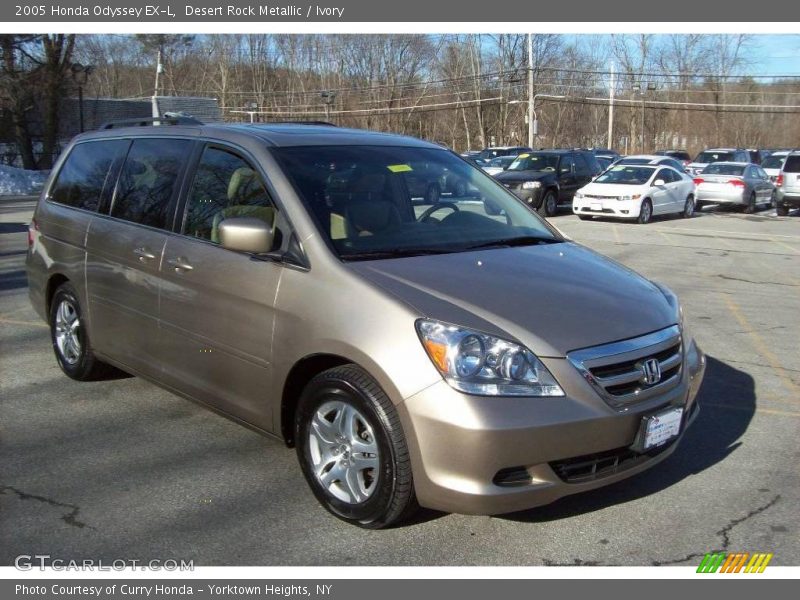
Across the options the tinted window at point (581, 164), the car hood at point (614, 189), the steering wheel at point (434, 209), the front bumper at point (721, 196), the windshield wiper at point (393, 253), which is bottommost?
the front bumper at point (721, 196)

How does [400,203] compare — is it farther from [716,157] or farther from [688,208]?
[716,157]

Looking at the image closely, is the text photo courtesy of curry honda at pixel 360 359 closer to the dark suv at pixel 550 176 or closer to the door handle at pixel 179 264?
the door handle at pixel 179 264

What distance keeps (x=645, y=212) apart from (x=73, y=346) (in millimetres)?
16866

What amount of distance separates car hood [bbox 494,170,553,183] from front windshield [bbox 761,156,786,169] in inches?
674

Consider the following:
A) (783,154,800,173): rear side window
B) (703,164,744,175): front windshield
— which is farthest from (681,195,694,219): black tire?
(703,164,744,175): front windshield

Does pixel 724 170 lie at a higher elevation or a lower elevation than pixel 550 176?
higher

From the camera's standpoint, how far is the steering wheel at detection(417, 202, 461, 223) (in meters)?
4.52

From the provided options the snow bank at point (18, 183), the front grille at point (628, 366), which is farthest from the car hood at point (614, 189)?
the snow bank at point (18, 183)

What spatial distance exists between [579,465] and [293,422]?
4.72ft

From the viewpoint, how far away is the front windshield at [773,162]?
34.2 metres

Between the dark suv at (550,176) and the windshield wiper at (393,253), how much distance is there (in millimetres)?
16633

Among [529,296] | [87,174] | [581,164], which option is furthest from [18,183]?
[529,296]

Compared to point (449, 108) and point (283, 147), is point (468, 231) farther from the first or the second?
point (449, 108)

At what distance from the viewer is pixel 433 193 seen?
4723 mm
